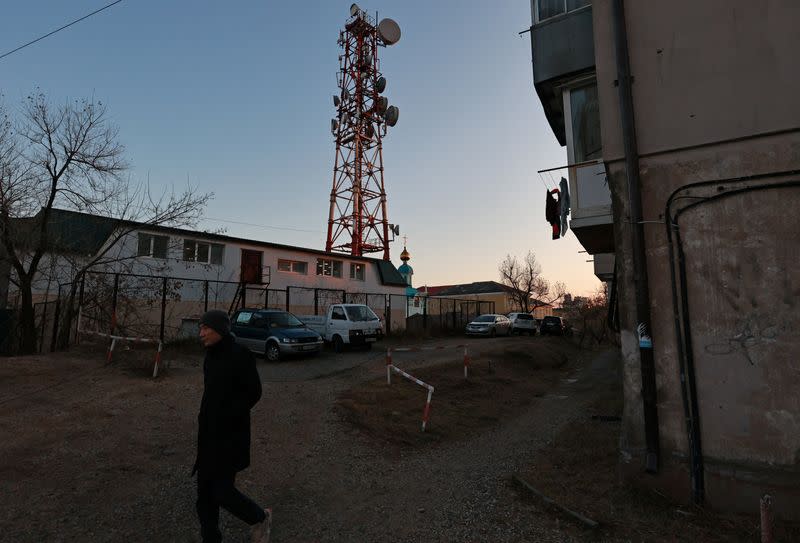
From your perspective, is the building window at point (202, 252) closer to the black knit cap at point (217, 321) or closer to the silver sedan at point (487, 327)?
the silver sedan at point (487, 327)

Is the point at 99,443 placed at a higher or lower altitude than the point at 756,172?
lower

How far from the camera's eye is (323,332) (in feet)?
57.0

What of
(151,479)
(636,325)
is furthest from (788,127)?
(151,479)

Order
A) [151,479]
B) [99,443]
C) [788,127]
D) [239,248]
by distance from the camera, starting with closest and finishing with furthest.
Result: [788,127], [151,479], [99,443], [239,248]

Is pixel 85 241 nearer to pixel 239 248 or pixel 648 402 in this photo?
pixel 239 248

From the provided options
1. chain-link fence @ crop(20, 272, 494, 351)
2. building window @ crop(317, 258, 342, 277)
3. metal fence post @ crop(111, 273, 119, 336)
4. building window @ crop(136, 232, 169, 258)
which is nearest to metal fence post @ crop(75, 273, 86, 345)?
chain-link fence @ crop(20, 272, 494, 351)

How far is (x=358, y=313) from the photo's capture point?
56.3 feet

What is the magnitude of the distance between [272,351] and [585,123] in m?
11.1

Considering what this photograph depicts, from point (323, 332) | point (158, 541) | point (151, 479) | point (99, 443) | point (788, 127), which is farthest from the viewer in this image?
point (323, 332)

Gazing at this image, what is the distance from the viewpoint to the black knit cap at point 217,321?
134 inches

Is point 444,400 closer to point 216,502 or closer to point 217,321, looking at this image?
point 216,502

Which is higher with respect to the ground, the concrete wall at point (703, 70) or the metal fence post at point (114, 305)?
the concrete wall at point (703, 70)

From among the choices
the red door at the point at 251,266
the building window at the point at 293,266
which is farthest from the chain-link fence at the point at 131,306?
the building window at the point at 293,266

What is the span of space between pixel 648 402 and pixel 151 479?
18.2 ft
